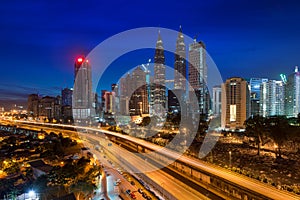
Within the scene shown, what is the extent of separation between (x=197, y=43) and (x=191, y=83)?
6.82 meters

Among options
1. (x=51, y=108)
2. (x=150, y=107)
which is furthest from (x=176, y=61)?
(x=51, y=108)

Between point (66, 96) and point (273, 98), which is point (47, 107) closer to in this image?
point (66, 96)

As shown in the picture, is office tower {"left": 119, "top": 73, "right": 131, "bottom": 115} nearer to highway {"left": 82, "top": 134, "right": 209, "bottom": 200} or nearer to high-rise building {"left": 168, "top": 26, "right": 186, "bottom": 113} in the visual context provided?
high-rise building {"left": 168, "top": 26, "right": 186, "bottom": 113}

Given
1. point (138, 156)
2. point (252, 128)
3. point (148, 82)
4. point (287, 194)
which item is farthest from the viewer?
point (148, 82)

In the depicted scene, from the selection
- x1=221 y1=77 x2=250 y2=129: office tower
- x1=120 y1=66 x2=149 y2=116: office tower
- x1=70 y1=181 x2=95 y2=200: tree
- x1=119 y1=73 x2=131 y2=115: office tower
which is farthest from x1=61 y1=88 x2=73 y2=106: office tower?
x1=70 y1=181 x2=95 y2=200: tree

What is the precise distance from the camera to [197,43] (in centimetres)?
3478

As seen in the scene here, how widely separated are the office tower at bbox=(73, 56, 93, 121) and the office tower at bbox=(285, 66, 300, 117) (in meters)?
26.9

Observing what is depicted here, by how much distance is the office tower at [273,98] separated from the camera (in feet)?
84.6

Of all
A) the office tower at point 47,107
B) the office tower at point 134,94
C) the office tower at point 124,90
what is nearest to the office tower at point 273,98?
the office tower at point 134,94

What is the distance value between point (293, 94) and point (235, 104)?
972 cm

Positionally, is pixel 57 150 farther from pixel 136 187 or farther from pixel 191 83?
pixel 191 83

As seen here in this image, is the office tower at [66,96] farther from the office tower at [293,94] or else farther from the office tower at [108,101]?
the office tower at [293,94]

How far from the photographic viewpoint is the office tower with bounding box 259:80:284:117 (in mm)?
25797

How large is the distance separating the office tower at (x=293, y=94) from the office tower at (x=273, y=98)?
530 mm
